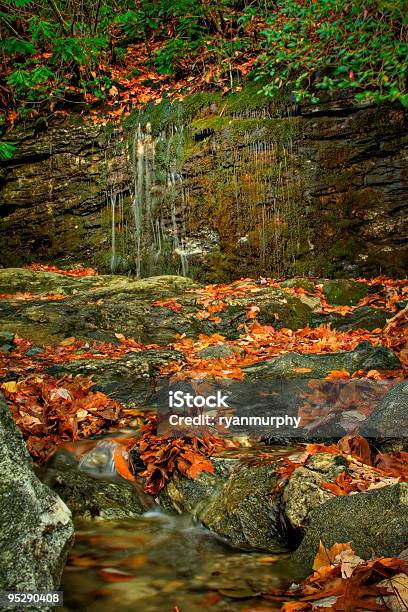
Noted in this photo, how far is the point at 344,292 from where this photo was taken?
7.48m

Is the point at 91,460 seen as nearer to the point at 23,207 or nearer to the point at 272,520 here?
the point at 272,520

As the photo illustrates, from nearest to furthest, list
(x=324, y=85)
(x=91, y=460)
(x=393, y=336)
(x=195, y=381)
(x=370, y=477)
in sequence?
(x=370, y=477) → (x=91, y=460) → (x=195, y=381) → (x=393, y=336) → (x=324, y=85)

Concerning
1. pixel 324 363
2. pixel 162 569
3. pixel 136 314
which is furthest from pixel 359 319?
pixel 162 569

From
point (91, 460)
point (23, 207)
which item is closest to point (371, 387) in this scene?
point (91, 460)

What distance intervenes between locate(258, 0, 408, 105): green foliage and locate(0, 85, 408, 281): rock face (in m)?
0.44

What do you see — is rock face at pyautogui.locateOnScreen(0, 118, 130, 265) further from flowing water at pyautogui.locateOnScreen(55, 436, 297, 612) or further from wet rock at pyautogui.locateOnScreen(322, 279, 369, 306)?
flowing water at pyautogui.locateOnScreen(55, 436, 297, 612)

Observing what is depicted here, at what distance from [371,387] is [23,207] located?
9946mm

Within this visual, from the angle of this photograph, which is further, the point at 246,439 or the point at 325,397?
the point at 325,397

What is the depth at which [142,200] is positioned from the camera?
406 inches

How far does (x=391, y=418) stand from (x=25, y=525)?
2.06m

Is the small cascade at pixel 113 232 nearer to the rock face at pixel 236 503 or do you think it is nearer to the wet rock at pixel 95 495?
the wet rock at pixel 95 495

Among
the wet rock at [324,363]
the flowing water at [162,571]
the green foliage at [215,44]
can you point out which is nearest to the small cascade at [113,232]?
the green foliage at [215,44]

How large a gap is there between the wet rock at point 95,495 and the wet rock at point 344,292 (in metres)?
5.15

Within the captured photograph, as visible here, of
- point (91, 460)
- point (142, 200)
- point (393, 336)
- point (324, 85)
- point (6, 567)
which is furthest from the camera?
point (142, 200)
